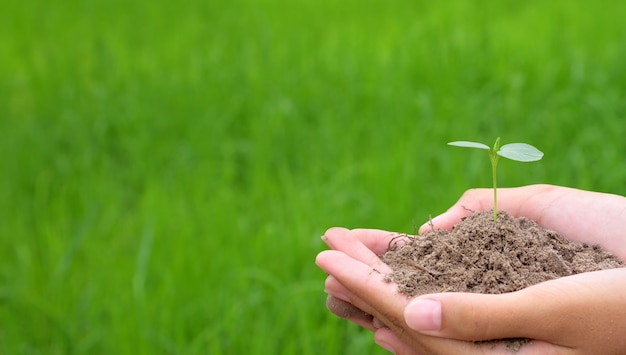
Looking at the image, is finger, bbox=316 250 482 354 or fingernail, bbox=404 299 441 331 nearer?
fingernail, bbox=404 299 441 331

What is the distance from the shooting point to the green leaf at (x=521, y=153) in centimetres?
111

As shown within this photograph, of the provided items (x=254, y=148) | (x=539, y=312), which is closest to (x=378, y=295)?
(x=539, y=312)

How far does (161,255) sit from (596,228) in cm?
138

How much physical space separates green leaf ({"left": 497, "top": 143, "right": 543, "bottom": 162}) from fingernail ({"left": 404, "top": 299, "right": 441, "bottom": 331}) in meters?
0.27

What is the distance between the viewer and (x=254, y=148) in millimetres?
2863

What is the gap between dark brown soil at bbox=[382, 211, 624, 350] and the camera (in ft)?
3.58

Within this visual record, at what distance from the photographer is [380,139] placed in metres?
2.76

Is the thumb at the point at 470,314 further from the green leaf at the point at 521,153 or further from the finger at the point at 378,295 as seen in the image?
the green leaf at the point at 521,153

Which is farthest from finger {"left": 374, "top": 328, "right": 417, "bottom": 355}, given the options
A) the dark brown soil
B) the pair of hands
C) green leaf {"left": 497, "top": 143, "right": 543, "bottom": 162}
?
green leaf {"left": 497, "top": 143, "right": 543, "bottom": 162}

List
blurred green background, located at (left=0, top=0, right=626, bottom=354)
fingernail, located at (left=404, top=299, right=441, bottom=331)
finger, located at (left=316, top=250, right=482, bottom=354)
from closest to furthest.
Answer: fingernail, located at (left=404, top=299, right=441, bottom=331) → finger, located at (left=316, top=250, right=482, bottom=354) → blurred green background, located at (left=0, top=0, right=626, bottom=354)

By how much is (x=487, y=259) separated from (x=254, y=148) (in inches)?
72.3

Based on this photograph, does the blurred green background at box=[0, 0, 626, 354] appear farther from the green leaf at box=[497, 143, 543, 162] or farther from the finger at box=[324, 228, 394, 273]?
the green leaf at box=[497, 143, 543, 162]

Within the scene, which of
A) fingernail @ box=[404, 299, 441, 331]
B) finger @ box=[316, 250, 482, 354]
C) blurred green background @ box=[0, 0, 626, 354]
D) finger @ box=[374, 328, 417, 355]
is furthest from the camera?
blurred green background @ box=[0, 0, 626, 354]

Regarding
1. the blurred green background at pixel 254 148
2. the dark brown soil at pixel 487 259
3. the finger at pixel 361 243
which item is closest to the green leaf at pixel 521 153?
the dark brown soil at pixel 487 259
